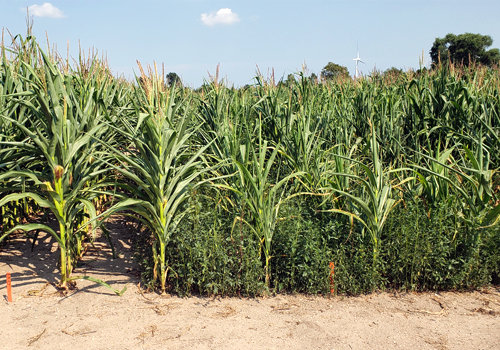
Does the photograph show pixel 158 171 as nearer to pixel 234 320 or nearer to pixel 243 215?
pixel 243 215

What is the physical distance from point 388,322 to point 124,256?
8.68 ft

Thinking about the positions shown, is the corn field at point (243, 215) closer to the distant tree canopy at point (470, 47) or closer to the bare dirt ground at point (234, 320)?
the bare dirt ground at point (234, 320)

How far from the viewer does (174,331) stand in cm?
273

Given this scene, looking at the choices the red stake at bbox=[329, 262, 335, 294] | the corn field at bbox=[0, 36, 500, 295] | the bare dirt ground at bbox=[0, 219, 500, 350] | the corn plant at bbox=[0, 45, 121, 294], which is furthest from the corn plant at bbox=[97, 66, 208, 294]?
the red stake at bbox=[329, 262, 335, 294]

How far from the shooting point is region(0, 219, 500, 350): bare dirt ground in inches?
103

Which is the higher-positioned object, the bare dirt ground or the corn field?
the corn field

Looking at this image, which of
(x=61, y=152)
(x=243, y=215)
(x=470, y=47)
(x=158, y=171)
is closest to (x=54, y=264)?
(x=61, y=152)

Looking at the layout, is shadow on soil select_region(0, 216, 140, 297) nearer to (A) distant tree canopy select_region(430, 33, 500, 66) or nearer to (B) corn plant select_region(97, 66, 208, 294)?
(B) corn plant select_region(97, 66, 208, 294)

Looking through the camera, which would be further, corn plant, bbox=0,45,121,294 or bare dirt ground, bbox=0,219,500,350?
corn plant, bbox=0,45,121,294

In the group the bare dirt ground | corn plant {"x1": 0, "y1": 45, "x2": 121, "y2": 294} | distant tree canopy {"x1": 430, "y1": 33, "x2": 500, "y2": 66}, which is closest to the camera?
the bare dirt ground

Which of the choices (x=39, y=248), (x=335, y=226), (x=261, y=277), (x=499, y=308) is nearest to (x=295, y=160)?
(x=335, y=226)


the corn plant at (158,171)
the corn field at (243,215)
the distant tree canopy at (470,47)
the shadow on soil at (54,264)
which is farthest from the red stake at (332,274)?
the distant tree canopy at (470,47)

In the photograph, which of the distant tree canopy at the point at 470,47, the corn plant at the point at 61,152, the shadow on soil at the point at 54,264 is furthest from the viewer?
the distant tree canopy at the point at 470,47

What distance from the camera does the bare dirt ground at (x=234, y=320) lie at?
2.60m
